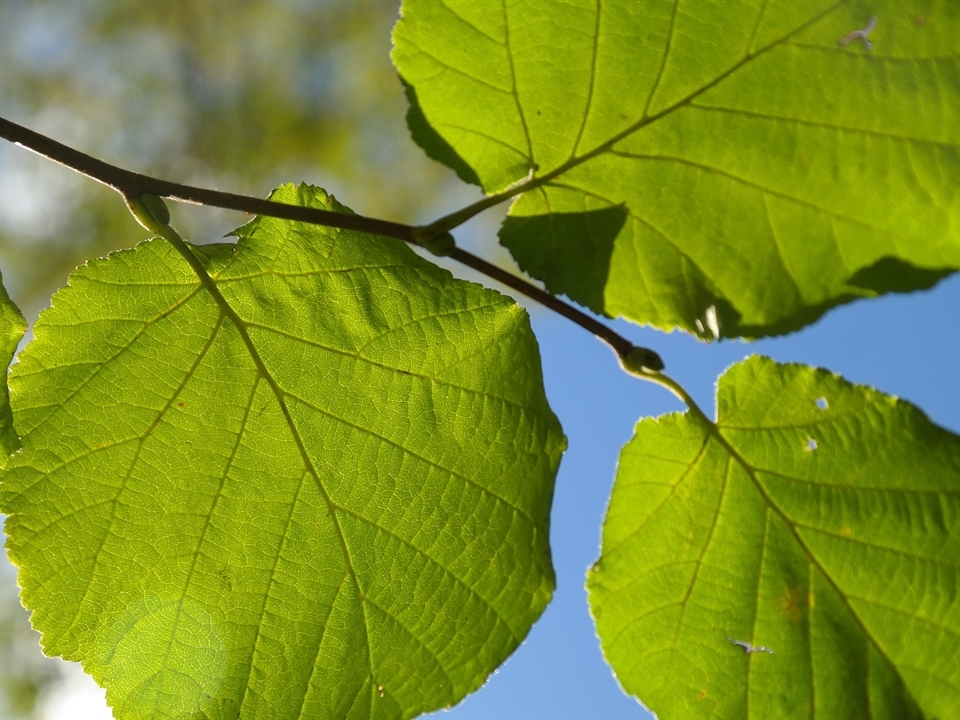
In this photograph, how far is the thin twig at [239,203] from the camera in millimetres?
952

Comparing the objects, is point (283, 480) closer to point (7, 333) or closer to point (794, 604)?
point (7, 333)

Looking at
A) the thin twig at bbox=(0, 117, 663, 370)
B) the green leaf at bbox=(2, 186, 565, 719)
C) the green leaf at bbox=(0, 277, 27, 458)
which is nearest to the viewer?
the thin twig at bbox=(0, 117, 663, 370)

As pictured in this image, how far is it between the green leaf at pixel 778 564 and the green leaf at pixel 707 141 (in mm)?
202

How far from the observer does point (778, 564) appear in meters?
1.29

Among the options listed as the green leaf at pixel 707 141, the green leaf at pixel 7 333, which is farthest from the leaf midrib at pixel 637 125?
the green leaf at pixel 7 333

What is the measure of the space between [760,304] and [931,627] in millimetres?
589

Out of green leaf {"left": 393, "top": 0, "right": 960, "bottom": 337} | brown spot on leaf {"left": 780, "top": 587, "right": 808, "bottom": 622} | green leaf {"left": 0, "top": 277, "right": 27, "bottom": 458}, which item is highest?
green leaf {"left": 393, "top": 0, "right": 960, "bottom": 337}

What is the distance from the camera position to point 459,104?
116 centimetres

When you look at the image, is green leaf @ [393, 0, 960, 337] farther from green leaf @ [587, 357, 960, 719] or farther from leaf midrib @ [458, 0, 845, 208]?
green leaf @ [587, 357, 960, 719]

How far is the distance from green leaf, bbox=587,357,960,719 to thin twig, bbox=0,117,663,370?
0.96ft

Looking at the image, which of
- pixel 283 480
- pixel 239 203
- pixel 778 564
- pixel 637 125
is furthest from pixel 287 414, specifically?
pixel 778 564

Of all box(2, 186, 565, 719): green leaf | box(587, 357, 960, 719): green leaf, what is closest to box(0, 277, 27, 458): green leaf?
box(2, 186, 565, 719): green leaf

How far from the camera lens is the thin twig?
0.95m

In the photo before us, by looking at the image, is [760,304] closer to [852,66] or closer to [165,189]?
[852,66]
